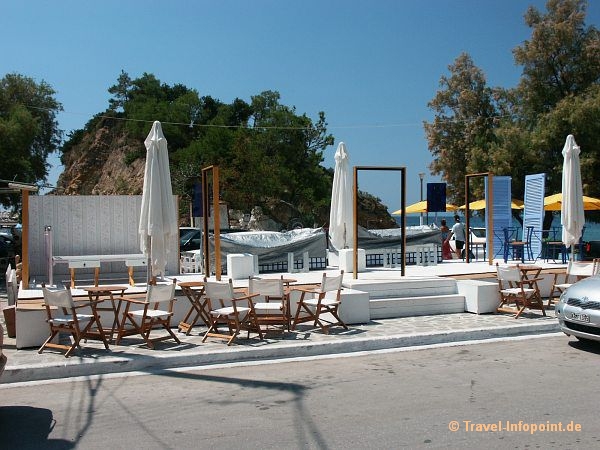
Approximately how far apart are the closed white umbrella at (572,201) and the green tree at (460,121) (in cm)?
1846

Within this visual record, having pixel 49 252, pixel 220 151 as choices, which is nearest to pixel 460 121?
pixel 220 151

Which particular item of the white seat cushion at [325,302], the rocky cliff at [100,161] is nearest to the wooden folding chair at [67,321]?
the white seat cushion at [325,302]

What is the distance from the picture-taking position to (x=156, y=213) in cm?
952

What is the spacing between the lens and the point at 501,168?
26.7 meters

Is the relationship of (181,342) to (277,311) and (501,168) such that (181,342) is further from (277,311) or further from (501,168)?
(501,168)

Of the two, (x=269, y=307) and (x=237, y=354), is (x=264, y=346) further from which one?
(x=269, y=307)

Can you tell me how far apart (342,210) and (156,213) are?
5516 millimetres

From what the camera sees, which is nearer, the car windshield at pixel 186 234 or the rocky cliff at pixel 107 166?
the car windshield at pixel 186 234

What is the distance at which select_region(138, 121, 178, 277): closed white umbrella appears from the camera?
9.50 meters

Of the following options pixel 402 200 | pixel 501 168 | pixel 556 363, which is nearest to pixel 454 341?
pixel 556 363

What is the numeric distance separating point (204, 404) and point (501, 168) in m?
23.3

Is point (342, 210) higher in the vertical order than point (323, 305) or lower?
higher

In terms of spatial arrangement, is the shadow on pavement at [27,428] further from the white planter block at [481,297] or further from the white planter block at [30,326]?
the white planter block at [481,297]

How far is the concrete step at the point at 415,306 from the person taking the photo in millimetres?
10438
